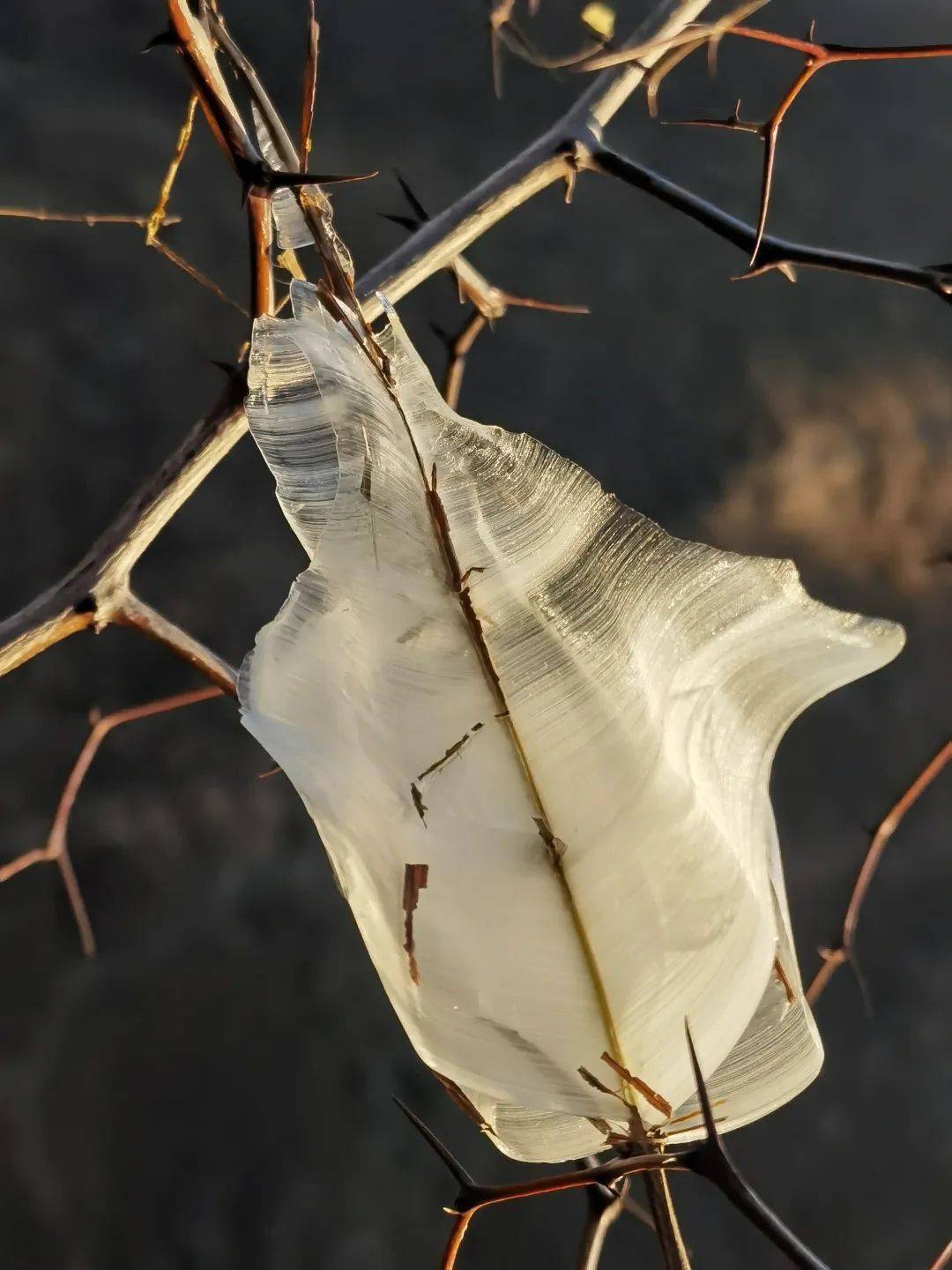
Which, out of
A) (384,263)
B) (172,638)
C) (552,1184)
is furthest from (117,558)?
(552,1184)

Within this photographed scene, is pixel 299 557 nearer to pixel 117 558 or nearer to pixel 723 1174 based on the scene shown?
pixel 117 558

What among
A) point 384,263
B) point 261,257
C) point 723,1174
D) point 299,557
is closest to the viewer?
point 723,1174

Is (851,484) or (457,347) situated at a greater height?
(457,347)

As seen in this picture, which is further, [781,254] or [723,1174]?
[781,254]

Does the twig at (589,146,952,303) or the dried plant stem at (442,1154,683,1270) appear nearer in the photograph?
the dried plant stem at (442,1154,683,1270)

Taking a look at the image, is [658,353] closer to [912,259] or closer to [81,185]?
[912,259]

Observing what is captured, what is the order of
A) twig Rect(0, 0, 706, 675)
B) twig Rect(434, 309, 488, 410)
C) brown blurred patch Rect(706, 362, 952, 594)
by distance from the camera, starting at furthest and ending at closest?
brown blurred patch Rect(706, 362, 952, 594) < twig Rect(434, 309, 488, 410) < twig Rect(0, 0, 706, 675)

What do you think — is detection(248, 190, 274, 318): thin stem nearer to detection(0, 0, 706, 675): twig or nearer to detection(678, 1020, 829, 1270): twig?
detection(0, 0, 706, 675): twig

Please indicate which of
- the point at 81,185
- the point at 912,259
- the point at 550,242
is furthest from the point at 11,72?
the point at 912,259

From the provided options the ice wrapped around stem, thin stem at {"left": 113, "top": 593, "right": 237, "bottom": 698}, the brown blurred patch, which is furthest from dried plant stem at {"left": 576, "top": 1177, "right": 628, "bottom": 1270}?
the brown blurred patch
